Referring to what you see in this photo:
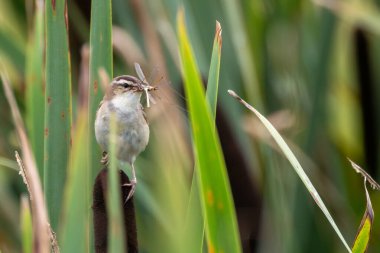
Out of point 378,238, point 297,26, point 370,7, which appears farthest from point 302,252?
point 370,7

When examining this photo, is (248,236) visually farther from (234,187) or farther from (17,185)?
(17,185)

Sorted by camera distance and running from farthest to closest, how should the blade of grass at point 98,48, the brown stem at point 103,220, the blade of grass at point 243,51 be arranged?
the blade of grass at point 243,51 < the blade of grass at point 98,48 < the brown stem at point 103,220

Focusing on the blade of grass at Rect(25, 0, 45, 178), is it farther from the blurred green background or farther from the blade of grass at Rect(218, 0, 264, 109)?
the blade of grass at Rect(218, 0, 264, 109)

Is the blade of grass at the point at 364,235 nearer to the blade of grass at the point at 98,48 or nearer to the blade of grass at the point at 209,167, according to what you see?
the blade of grass at the point at 209,167

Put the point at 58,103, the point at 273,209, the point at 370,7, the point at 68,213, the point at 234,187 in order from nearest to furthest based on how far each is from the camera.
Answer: the point at 68,213
the point at 58,103
the point at 234,187
the point at 273,209
the point at 370,7

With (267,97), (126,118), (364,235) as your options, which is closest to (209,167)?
(364,235)

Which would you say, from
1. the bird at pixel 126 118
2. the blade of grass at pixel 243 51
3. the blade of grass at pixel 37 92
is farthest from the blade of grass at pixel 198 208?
the blade of grass at pixel 243 51

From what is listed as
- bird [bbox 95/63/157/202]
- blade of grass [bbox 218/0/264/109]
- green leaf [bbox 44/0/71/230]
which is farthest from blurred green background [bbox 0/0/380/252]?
green leaf [bbox 44/0/71/230]

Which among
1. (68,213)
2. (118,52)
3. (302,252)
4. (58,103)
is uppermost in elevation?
(118,52)
